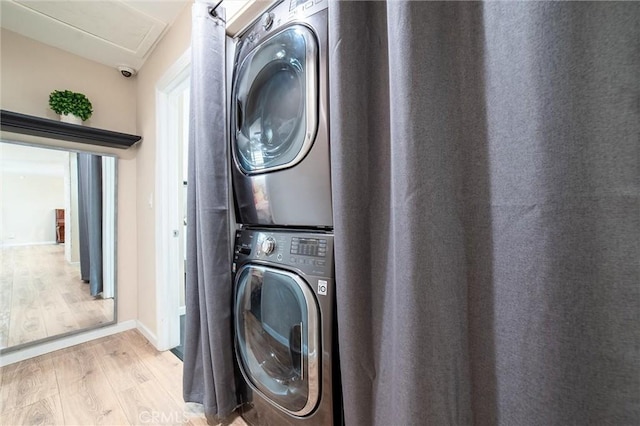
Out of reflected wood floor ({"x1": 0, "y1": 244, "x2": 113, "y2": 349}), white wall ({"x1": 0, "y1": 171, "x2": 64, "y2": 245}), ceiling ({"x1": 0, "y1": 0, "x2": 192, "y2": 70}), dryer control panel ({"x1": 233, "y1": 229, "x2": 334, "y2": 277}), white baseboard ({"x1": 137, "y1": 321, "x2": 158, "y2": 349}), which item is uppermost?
ceiling ({"x1": 0, "y1": 0, "x2": 192, "y2": 70})

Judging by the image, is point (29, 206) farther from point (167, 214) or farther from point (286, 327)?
point (286, 327)

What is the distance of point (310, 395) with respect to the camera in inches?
29.2

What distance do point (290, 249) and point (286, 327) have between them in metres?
0.30

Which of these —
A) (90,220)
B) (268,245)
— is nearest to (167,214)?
(90,220)

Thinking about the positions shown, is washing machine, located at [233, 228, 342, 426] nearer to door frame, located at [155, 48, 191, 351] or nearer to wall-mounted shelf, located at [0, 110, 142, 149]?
door frame, located at [155, 48, 191, 351]

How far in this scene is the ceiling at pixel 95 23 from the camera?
4.66ft

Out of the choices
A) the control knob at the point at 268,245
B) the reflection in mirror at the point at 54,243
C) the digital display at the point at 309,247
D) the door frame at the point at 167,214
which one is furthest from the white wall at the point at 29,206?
the digital display at the point at 309,247

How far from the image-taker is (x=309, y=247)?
0.77 metres

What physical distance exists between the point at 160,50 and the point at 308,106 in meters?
1.79

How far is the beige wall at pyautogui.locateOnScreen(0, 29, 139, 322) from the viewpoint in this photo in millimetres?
1625

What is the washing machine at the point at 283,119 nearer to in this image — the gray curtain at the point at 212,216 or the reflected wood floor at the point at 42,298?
the gray curtain at the point at 212,216

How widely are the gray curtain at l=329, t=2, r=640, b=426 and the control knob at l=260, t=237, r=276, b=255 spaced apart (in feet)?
1.18

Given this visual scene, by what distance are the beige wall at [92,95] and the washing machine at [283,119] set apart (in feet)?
5.50

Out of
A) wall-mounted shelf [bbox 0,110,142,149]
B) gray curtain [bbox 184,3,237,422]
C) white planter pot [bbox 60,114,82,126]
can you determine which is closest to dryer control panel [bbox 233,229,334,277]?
gray curtain [bbox 184,3,237,422]
